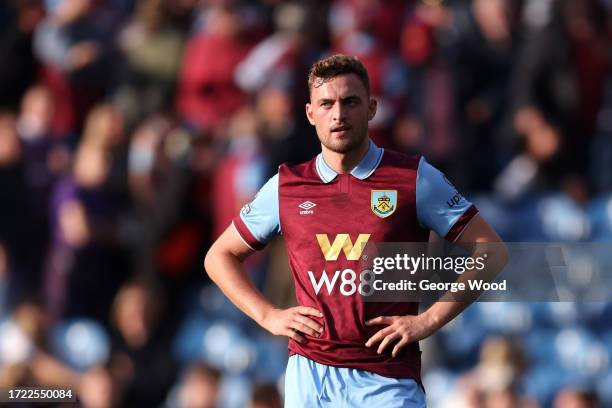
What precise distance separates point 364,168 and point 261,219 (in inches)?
22.1

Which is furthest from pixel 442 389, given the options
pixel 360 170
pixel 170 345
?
pixel 360 170

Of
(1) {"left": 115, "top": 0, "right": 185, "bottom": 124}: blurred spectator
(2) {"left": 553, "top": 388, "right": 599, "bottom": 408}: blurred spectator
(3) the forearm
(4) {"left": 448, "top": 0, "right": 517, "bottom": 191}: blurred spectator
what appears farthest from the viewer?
(1) {"left": 115, "top": 0, "right": 185, "bottom": 124}: blurred spectator

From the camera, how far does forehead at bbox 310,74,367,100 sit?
5.86 metres

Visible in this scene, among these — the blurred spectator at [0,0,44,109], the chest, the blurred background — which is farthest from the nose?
the blurred spectator at [0,0,44,109]

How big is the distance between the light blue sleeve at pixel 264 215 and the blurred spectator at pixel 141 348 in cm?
467

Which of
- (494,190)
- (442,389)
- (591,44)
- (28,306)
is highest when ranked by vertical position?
(591,44)

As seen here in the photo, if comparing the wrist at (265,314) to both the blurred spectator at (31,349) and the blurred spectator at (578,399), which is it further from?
the blurred spectator at (31,349)

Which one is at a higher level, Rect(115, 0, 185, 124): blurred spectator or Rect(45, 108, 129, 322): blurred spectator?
Rect(115, 0, 185, 124): blurred spectator

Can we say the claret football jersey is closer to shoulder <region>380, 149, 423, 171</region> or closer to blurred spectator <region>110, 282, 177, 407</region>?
shoulder <region>380, 149, 423, 171</region>

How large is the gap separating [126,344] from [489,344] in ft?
10.1

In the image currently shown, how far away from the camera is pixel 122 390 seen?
1059cm

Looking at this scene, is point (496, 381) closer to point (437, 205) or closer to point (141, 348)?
point (141, 348)

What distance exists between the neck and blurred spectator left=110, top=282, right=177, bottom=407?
16.5ft

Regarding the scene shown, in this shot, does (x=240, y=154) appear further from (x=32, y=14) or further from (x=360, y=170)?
(x=360, y=170)
